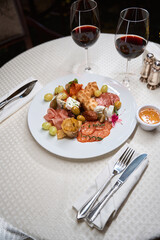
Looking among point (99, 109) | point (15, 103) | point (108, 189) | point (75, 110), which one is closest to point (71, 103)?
point (75, 110)

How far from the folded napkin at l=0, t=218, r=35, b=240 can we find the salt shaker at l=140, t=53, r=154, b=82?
39.1 inches

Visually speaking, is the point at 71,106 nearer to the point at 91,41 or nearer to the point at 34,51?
the point at 91,41

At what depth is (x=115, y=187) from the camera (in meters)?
0.83

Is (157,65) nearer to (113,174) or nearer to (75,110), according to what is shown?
(75,110)

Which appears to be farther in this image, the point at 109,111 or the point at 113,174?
the point at 109,111

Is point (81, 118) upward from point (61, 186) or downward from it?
upward

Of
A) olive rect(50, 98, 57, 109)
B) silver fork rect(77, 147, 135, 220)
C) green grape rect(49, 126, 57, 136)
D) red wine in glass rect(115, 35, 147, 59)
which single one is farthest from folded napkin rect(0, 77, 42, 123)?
silver fork rect(77, 147, 135, 220)

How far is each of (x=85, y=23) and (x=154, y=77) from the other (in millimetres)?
481

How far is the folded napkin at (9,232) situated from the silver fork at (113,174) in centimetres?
21

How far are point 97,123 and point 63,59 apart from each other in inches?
25.0

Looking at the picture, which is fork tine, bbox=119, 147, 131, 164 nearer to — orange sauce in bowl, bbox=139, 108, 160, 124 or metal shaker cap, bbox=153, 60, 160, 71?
orange sauce in bowl, bbox=139, 108, 160, 124

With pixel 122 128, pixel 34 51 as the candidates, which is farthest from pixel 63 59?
pixel 122 128

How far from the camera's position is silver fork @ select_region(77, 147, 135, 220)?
2.56 feet

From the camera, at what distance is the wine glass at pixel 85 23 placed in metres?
1.16
